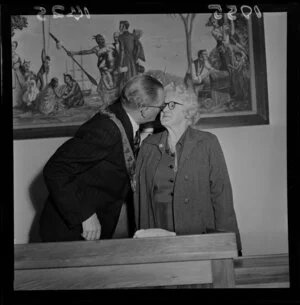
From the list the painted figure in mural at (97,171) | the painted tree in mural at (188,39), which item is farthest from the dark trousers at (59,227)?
the painted tree in mural at (188,39)

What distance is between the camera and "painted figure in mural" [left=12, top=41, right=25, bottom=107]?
170cm

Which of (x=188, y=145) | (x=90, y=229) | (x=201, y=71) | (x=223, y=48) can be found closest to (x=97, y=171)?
(x=90, y=229)

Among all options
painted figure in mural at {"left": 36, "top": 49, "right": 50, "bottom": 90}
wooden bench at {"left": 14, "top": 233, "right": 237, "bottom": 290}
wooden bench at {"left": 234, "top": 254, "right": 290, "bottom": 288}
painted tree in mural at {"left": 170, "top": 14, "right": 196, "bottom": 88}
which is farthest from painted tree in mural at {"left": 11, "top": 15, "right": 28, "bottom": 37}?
wooden bench at {"left": 234, "top": 254, "right": 290, "bottom": 288}

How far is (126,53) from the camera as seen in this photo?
1.72 m

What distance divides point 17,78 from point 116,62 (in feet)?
1.06

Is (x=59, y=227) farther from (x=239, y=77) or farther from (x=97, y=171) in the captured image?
(x=239, y=77)

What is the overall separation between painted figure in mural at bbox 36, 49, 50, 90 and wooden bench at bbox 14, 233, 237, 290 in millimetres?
512

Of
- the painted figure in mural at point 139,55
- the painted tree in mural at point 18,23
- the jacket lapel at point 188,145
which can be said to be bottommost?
the jacket lapel at point 188,145

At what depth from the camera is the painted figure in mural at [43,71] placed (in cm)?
171

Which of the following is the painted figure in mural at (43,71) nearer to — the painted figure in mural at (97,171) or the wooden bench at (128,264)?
the painted figure in mural at (97,171)

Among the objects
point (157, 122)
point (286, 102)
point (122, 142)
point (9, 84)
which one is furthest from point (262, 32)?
point (9, 84)

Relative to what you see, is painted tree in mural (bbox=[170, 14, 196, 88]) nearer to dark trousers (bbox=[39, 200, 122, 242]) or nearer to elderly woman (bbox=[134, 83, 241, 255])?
elderly woman (bbox=[134, 83, 241, 255])

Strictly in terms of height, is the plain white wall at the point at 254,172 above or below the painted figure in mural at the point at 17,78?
below

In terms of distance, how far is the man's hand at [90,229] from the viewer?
168 centimetres
